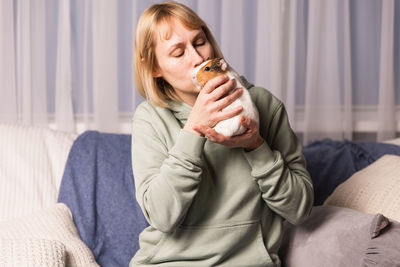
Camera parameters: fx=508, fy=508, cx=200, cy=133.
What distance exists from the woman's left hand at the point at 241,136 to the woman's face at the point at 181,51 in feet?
0.50

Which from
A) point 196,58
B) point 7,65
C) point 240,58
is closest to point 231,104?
point 196,58

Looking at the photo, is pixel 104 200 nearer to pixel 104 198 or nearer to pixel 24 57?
pixel 104 198

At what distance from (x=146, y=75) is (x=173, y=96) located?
0.29ft

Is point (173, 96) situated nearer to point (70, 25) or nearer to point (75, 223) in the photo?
point (75, 223)

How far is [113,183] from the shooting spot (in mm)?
1770

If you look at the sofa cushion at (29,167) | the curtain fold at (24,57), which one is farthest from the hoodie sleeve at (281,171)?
the curtain fold at (24,57)

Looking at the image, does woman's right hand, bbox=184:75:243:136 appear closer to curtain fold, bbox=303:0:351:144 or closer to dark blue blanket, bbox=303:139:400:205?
dark blue blanket, bbox=303:139:400:205

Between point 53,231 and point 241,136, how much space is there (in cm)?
78

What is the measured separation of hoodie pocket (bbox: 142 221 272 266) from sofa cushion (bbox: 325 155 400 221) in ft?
1.47

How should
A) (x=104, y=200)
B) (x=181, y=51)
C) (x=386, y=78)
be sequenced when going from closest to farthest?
1. (x=181, y=51)
2. (x=104, y=200)
3. (x=386, y=78)

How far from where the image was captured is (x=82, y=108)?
2.23m

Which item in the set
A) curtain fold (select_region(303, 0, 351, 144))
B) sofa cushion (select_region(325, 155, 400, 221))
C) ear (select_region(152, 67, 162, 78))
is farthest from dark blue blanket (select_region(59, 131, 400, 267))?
ear (select_region(152, 67, 162, 78))

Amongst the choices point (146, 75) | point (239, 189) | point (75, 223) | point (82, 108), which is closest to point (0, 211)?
point (75, 223)

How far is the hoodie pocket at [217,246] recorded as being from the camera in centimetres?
122
